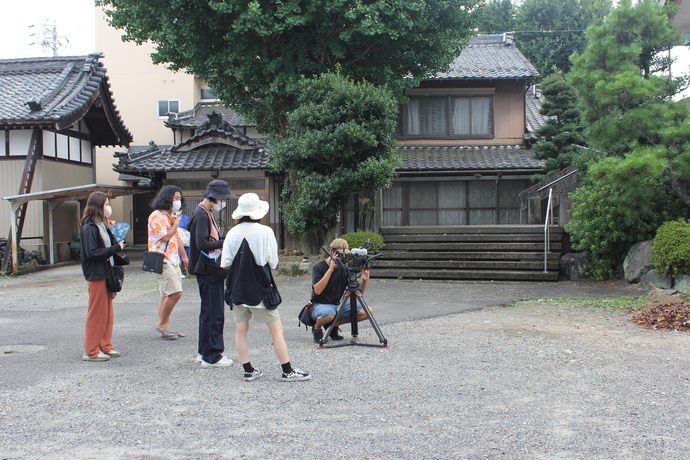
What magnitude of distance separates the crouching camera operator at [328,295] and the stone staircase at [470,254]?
6.43m

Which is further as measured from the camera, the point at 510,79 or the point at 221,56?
the point at 510,79

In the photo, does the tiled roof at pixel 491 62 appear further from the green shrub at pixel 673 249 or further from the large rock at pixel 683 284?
the large rock at pixel 683 284

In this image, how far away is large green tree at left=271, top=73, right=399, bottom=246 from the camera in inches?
516

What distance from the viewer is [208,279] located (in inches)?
226

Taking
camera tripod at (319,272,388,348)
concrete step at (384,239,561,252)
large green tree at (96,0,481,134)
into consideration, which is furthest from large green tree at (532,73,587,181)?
camera tripod at (319,272,388,348)

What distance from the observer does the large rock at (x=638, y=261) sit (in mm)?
10742

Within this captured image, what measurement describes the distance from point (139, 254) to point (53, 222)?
409cm

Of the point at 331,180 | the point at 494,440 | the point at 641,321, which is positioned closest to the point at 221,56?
the point at 331,180

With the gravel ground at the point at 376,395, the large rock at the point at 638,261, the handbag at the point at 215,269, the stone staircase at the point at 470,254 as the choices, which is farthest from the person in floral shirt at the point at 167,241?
the large rock at the point at 638,261

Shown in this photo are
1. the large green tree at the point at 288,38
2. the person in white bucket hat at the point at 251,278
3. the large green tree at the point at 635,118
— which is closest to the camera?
the person in white bucket hat at the point at 251,278

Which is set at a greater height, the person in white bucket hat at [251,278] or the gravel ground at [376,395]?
the person in white bucket hat at [251,278]

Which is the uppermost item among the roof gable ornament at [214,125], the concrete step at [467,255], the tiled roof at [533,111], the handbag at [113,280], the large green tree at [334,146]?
the tiled roof at [533,111]

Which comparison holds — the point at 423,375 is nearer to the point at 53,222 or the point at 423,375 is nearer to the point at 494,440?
the point at 494,440

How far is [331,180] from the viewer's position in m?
13.3
